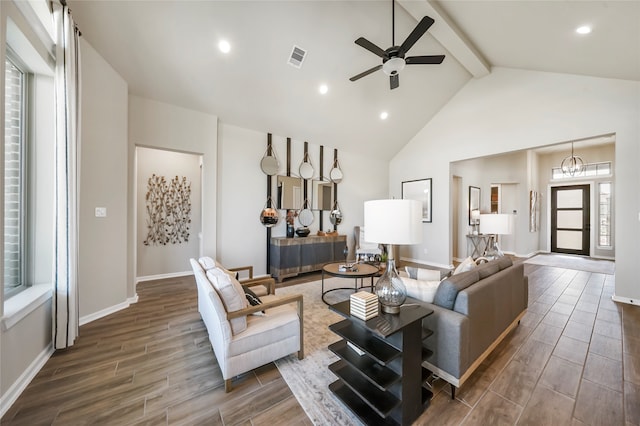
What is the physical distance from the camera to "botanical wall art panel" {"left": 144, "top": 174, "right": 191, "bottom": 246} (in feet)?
15.8

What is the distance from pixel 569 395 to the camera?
5.76ft

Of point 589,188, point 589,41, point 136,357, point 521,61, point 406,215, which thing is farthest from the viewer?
point 589,188

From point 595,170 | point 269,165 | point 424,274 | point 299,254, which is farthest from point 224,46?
point 595,170

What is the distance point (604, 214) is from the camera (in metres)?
7.09

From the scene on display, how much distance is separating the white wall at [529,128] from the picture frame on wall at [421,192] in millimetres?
153

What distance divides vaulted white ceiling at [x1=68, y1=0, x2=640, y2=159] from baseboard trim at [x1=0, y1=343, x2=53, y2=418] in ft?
10.6

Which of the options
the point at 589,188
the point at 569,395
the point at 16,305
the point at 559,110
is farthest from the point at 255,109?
the point at 589,188

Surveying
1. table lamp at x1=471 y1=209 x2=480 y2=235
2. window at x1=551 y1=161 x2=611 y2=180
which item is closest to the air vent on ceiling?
table lamp at x1=471 y1=209 x2=480 y2=235

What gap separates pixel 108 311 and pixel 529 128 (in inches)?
287

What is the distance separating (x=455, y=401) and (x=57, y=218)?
3608 millimetres

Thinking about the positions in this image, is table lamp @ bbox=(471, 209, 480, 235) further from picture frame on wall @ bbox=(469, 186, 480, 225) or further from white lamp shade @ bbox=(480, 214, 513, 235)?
white lamp shade @ bbox=(480, 214, 513, 235)

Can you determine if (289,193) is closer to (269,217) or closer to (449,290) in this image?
(269,217)

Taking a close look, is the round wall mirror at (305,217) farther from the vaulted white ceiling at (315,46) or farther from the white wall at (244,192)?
the vaulted white ceiling at (315,46)

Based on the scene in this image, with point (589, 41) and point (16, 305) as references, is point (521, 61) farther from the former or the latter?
point (16, 305)
